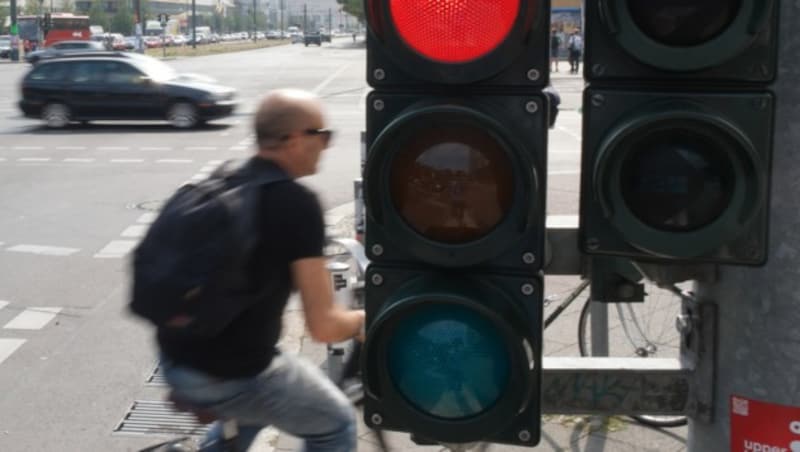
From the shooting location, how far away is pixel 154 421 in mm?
6047

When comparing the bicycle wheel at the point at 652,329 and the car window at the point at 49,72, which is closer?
the bicycle wheel at the point at 652,329

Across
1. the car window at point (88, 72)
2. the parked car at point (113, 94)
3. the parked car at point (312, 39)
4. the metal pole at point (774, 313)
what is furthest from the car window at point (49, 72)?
the parked car at point (312, 39)

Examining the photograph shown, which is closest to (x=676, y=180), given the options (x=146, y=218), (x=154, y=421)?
(x=154, y=421)

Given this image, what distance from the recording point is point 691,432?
2549 mm

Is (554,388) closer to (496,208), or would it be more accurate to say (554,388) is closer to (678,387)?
(678,387)

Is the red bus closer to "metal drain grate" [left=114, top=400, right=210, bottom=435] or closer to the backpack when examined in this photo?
"metal drain grate" [left=114, top=400, right=210, bottom=435]

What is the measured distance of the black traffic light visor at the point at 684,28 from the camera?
183 centimetres

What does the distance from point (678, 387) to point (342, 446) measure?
1077 mm

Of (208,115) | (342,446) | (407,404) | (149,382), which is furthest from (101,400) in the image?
(208,115)

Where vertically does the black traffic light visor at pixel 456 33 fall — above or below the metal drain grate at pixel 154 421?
above

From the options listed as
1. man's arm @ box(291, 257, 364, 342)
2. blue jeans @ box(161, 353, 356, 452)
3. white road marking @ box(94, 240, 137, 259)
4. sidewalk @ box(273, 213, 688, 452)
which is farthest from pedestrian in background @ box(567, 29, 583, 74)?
man's arm @ box(291, 257, 364, 342)

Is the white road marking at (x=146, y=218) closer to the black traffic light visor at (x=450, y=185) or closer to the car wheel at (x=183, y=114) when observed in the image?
the car wheel at (x=183, y=114)

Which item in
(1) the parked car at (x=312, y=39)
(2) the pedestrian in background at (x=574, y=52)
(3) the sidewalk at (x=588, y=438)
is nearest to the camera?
(3) the sidewalk at (x=588, y=438)

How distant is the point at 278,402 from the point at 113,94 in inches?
842
